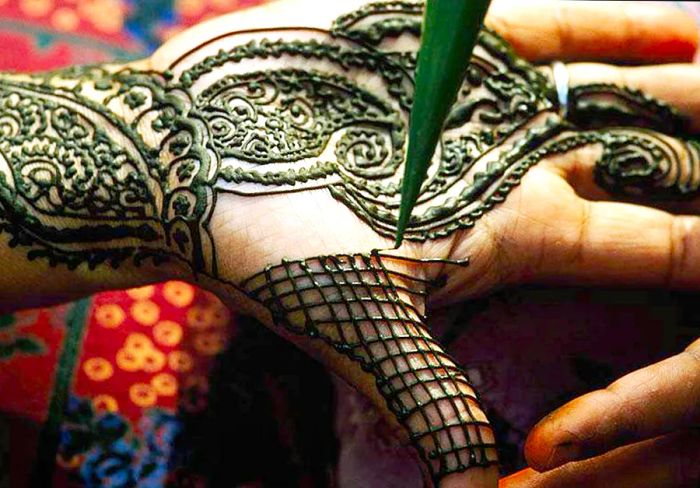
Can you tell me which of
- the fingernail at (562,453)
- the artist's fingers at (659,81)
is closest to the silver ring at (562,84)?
the artist's fingers at (659,81)

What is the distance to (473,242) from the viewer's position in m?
0.91

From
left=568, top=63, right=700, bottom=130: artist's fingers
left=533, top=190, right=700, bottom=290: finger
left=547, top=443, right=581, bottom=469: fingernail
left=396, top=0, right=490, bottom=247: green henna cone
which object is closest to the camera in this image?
left=396, top=0, right=490, bottom=247: green henna cone

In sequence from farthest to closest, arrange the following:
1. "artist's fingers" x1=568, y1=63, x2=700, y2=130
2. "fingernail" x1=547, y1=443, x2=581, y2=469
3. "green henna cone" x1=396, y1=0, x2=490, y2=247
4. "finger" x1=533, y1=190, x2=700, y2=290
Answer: "artist's fingers" x1=568, y1=63, x2=700, y2=130 → "finger" x1=533, y1=190, x2=700, y2=290 → "fingernail" x1=547, y1=443, x2=581, y2=469 → "green henna cone" x1=396, y1=0, x2=490, y2=247

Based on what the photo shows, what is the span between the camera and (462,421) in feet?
2.64

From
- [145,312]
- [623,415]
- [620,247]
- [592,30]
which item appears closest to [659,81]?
[592,30]

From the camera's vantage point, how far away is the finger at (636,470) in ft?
2.73

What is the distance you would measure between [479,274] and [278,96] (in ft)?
1.04

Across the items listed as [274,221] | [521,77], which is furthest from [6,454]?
[521,77]

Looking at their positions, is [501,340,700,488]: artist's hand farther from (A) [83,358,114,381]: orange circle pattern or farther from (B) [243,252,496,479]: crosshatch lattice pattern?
(A) [83,358,114,381]: orange circle pattern

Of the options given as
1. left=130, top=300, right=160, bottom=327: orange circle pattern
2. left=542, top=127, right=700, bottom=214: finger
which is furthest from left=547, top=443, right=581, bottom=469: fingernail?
left=130, top=300, right=160, bottom=327: orange circle pattern

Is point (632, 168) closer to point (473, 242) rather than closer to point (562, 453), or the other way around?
point (473, 242)

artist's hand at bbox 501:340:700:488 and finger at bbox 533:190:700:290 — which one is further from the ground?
finger at bbox 533:190:700:290

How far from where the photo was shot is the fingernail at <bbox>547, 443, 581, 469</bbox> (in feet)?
2.55

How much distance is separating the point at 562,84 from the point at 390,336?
42 centimetres
